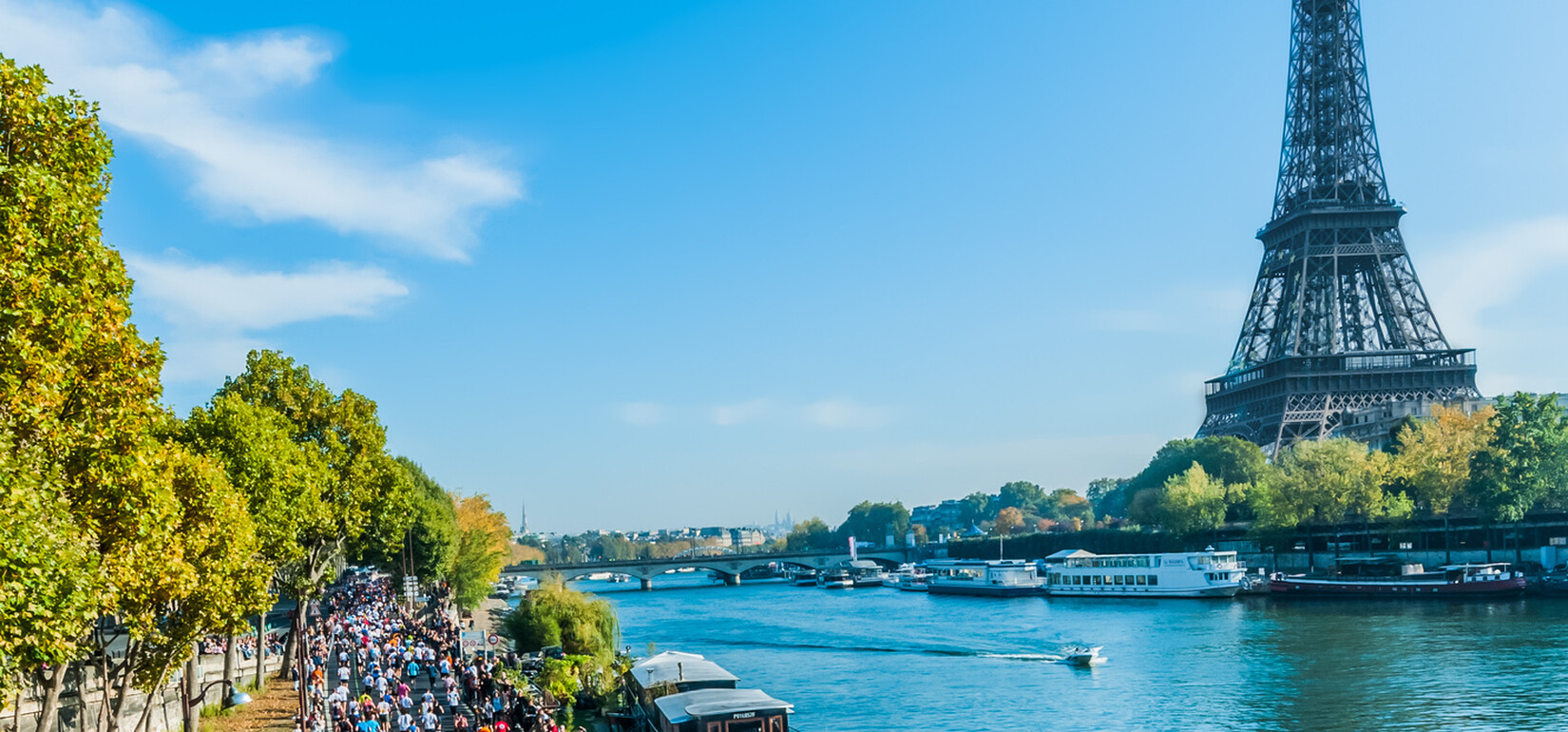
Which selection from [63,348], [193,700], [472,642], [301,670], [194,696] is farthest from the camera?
[472,642]

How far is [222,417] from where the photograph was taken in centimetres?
3053

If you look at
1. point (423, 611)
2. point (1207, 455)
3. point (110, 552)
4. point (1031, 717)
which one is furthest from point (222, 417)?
point (1207, 455)

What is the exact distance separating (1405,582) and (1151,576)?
19.6m

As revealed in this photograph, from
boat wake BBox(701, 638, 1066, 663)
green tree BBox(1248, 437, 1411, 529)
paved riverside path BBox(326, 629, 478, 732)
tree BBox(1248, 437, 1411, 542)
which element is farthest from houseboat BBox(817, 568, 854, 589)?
paved riverside path BBox(326, 629, 478, 732)

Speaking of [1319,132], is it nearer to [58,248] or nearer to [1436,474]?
[1436,474]

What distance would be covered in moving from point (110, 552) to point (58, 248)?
5.32 meters

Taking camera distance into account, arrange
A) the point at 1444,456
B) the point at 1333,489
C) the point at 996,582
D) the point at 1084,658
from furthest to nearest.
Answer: the point at 996,582 → the point at 1333,489 → the point at 1444,456 → the point at 1084,658

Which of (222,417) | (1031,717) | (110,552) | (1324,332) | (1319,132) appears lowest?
(1031,717)

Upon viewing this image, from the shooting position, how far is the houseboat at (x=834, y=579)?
13038cm

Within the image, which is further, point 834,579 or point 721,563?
point 721,563

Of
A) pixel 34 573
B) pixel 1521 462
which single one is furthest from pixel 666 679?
pixel 1521 462

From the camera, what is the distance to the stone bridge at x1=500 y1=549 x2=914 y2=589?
424 feet

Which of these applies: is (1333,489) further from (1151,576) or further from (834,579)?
(834,579)

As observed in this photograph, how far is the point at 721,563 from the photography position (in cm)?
14138
